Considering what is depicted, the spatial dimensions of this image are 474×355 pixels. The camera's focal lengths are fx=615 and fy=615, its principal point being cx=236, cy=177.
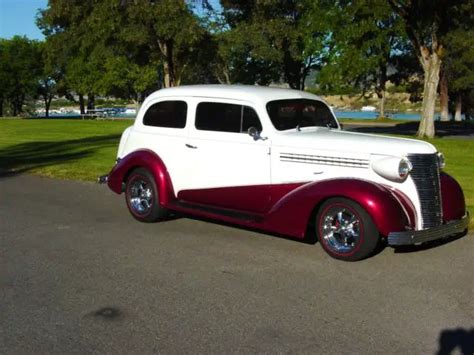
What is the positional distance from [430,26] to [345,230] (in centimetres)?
1687

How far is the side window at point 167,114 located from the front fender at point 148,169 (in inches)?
17.1

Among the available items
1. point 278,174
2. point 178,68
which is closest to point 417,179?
point 278,174

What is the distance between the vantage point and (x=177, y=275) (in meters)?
5.93

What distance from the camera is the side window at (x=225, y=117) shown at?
7.43m

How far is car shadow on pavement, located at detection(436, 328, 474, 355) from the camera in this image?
4152mm

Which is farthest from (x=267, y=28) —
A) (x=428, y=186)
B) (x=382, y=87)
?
(x=428, y=186)

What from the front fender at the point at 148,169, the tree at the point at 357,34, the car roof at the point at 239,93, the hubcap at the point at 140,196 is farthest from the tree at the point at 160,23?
the hubcap at the point at 140,196

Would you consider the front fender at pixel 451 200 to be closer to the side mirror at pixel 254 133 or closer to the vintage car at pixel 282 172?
the vintage car at pixel 282 172

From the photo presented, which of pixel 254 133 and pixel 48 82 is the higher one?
pixel 48 82

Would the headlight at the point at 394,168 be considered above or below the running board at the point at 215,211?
above

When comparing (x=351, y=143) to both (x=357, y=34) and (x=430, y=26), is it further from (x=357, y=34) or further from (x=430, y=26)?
(x=357, y=34)

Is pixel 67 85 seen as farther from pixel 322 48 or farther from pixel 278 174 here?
pixel 278 174

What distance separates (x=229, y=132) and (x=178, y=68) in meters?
27.8

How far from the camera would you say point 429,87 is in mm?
21594
